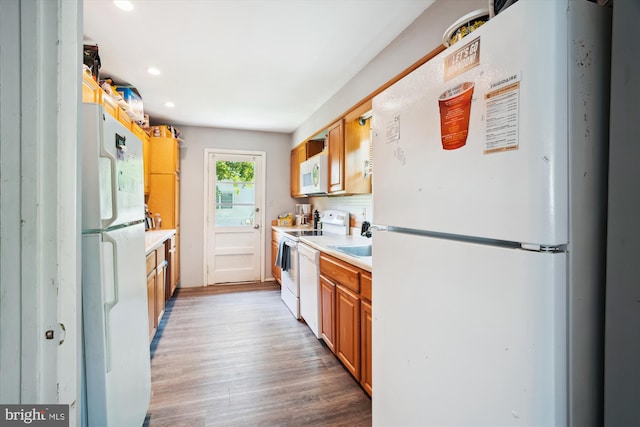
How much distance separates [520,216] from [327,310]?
1.99 m

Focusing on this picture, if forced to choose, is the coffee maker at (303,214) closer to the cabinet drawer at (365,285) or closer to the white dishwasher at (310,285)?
the white dishwasher at (310,285)

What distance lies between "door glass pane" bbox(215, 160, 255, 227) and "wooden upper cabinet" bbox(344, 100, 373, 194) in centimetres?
235

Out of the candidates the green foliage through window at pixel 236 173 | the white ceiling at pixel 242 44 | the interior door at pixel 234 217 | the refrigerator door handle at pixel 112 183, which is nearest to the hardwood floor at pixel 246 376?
the refrigerator door handle at pixel 112 183

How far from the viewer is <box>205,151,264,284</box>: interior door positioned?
4.68m

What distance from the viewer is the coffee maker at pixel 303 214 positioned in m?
4.78

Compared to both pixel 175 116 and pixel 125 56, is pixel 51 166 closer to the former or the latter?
pixel 125 56

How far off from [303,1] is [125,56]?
1616mm

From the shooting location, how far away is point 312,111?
12.5ft

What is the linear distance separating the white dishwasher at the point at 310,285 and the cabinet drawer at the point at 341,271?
0.45 ft

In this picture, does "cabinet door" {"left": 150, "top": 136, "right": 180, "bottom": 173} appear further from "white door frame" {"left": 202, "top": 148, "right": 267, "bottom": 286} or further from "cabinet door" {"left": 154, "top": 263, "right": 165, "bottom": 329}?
"cabinet door" {"left": 154, "top": 263, "right": 165, "bottom": 329}

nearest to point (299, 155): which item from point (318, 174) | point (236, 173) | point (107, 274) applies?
point (236, 173)

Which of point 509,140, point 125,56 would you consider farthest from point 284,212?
point 509,140

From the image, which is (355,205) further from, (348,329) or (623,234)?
(623,234)

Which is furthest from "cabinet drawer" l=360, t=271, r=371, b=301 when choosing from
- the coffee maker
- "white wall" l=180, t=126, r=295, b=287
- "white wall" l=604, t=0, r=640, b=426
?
"white wall" l=180, t=126, r=295, b=287
